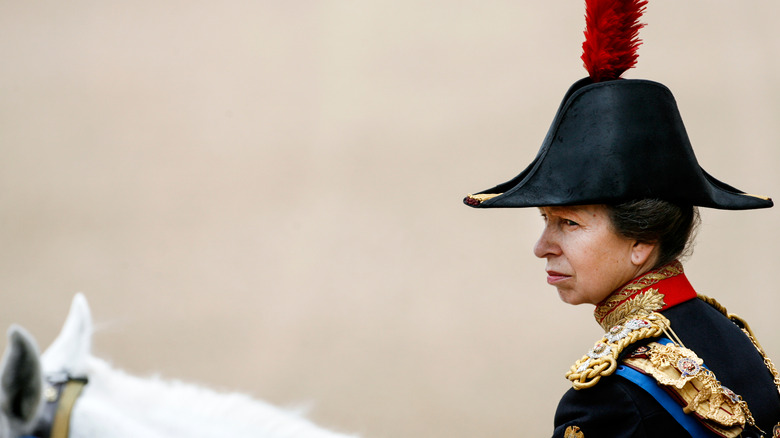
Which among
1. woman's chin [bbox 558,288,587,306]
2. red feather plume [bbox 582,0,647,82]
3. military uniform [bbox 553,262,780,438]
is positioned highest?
red feather plume [bbox 582,0,647,82]

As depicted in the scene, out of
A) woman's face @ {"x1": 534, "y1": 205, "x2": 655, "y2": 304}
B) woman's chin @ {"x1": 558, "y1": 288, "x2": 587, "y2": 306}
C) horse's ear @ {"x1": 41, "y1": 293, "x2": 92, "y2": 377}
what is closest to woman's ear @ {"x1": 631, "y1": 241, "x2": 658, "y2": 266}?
woman's face @ {"x1": 534, "y1": 205, "x2": 655, "y2": 304}

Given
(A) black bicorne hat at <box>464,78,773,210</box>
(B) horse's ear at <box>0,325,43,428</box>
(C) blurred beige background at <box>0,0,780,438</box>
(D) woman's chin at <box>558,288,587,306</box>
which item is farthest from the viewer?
(C) blurred beige background at <box>0,0,780,438</box>

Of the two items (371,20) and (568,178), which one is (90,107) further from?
(568,178)

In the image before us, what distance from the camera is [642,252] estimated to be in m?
1.27

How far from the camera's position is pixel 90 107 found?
3.64 meters

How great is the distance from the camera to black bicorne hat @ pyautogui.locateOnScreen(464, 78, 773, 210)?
1220 mm

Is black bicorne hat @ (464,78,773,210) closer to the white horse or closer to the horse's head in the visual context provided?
the white horse

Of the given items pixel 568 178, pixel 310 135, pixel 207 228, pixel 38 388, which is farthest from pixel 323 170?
pixel 38 388

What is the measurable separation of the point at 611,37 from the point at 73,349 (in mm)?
1068

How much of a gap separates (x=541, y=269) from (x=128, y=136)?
2221mm

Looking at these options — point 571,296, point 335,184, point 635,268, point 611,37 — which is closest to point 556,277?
point 571,296

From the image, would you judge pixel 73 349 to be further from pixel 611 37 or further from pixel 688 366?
pixel 611 37

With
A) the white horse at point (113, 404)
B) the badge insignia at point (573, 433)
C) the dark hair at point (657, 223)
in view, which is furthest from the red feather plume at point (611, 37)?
the white horse at point (113, 404)

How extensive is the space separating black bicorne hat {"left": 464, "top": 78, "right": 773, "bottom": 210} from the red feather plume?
2.4 inches
